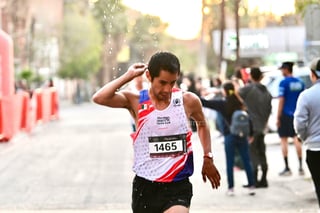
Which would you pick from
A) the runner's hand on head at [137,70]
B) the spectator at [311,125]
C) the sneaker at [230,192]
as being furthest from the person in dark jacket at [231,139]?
the runner's hand on head at [137,70]

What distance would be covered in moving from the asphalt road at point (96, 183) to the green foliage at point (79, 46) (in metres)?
50.4

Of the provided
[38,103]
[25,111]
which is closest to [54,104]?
[38,103]

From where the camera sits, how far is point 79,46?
73.6 metres

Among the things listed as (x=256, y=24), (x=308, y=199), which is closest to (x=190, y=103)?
A: (x=308, y=199)

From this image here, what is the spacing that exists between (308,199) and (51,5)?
3044 inches

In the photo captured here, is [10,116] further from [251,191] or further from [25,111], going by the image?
[251,191]

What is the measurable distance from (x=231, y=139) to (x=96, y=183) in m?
2.57

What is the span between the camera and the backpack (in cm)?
1206

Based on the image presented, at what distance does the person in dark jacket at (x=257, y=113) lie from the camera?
42.5ft

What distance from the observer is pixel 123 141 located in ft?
76.6

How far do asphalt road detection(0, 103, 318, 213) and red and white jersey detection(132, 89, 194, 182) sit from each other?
15.4ft

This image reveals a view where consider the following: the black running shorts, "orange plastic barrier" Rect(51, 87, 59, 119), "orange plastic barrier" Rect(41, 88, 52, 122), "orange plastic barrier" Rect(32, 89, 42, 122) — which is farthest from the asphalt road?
"orange plastic barrier" Rect(51, 87, 59, 119)

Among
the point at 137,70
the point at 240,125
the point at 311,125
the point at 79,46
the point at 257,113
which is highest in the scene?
the point at 79,46

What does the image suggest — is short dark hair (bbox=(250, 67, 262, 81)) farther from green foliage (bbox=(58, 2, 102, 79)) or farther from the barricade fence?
green foliage (bbox=(58, 2, 102, 79))
